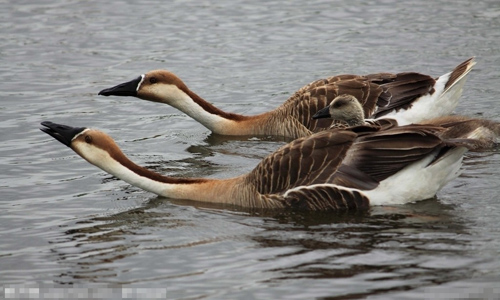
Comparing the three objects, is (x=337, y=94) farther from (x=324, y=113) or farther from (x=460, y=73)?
(x=460, y=73)

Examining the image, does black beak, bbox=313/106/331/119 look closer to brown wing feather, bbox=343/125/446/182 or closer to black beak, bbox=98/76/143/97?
brown wing feather, bbox=343/125/446/182

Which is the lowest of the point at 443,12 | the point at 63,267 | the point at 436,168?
the point at 63,267

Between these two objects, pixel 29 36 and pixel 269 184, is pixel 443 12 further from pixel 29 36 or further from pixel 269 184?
pixel 269 184

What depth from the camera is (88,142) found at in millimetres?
10312

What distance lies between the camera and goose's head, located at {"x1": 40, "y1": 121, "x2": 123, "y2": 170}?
10.2 m

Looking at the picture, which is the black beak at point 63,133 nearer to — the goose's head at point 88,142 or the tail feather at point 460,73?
the goose's head at point 88,142

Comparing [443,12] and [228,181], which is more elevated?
[443,12]

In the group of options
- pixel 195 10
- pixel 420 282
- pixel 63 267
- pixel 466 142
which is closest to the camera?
pixel 420 282

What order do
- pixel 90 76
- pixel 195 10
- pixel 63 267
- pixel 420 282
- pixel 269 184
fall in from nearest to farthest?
1. pixel 420 282
2. pixel 63 267
3. pixel 269 184
4. pixel 90 76
5. pixel 195 10

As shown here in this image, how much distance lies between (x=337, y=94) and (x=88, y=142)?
13.5 ft

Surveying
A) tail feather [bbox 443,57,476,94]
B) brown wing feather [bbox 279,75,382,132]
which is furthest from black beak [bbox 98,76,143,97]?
tail feather [bbox 443,57,476,94]

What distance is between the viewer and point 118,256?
28.9 feet

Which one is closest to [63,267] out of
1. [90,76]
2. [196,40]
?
[90,76]

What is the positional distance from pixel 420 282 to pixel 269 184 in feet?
8.88
